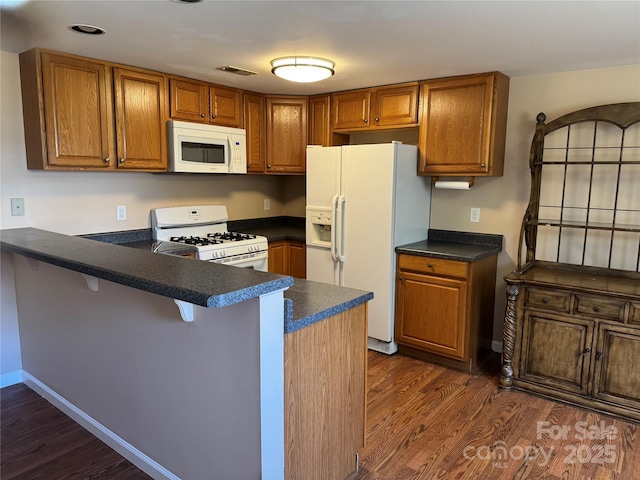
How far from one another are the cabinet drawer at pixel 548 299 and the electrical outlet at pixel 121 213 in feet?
9.79

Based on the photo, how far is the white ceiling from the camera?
2.01 meters

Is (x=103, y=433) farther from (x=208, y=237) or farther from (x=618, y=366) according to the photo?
(x=618, y=366)

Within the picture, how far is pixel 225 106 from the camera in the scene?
12.4 feet

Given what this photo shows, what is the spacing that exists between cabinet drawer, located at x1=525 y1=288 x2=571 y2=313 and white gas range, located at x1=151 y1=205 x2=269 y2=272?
2.07 m

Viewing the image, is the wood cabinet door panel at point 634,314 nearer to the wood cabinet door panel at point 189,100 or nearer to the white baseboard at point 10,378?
the wood cabinet door panel at point 189,100

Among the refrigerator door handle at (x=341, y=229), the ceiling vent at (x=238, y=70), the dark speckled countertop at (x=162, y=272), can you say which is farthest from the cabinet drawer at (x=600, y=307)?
the ceiling vent at (x=238, y=70)

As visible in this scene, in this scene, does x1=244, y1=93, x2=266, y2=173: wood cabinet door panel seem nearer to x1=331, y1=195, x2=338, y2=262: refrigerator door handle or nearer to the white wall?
x1=331, y1=195, x2=338, y2=262: refrigerator door handle

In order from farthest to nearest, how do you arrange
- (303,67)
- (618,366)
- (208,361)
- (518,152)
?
(518,152)
(303,67)
(618,366)
(208,361)

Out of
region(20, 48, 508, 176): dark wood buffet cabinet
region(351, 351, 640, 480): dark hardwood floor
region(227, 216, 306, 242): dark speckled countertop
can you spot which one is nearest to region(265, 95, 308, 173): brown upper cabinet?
region(20, 48, 508, 176): dark wood buffet cabinet

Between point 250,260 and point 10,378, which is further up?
point 250,260

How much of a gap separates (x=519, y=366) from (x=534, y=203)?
1160 millimetres

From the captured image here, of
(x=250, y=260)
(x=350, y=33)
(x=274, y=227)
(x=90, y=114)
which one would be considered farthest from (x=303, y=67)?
(x=274, y=227)

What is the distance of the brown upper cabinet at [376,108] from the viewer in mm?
3586

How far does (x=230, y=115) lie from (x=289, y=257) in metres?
1.39
